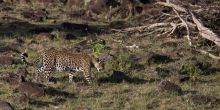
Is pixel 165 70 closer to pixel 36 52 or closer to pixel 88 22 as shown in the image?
pixel 36 52

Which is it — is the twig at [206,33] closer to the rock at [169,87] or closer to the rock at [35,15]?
the rock at [169,87]

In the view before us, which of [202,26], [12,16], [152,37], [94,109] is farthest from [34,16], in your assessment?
[94,109]

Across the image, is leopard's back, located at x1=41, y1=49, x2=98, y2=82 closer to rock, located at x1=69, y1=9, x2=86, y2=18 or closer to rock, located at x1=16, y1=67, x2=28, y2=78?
rock, located at x1=16, y1=67, x2=28, y2=78

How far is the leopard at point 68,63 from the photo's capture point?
16.7m

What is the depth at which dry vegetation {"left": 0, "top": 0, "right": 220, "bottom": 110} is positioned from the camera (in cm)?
1527

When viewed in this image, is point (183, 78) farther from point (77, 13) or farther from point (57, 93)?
point (77, 13)

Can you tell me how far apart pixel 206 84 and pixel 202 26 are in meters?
4.34

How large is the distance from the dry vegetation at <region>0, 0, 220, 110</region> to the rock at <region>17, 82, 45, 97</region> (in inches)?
0.9

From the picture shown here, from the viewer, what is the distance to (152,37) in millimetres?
24000

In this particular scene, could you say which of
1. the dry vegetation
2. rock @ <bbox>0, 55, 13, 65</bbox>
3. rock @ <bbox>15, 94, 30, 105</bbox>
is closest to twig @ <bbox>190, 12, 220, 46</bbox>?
the dry vegetation

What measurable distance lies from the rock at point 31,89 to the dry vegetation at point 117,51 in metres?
0.02

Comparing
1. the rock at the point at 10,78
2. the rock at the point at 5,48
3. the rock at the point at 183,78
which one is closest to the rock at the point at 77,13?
the rock at the point at 5,48

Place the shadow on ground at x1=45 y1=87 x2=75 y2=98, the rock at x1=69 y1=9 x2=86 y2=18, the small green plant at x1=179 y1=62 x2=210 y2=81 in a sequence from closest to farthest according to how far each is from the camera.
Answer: the shadow on ground at x1=45 y1=87 x2=75 y2=98 < the small green plant at x1=179 y1=62 x2=210 y2=81 < the rock at x1=69 y1=9 x2=86 y2=18

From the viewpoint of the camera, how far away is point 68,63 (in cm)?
1678
